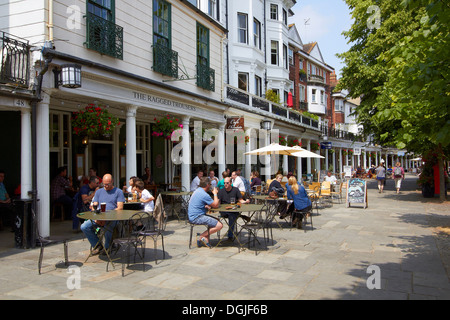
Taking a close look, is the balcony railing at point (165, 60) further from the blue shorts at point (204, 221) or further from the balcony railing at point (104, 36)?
the blue shorts at point (204, 221)

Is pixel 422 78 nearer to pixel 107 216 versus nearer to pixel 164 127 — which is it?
pixel 107 216

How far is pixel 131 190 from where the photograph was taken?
9.02m

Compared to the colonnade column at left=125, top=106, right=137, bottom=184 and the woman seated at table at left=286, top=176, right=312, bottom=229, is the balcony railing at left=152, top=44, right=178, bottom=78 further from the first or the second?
the woman seated at table at left=286, top=176, right=312, bottom=229

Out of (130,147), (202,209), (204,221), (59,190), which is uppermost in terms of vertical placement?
(130,147)

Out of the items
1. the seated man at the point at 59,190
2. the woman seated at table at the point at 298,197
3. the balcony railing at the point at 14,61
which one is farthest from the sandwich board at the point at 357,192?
the balcony railing at the point at 14,61

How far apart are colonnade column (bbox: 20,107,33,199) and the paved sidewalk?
136 centimetres

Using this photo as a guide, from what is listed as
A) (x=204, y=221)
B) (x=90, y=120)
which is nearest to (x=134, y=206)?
(x=204, y=221)

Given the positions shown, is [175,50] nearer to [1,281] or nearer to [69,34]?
[69,34]

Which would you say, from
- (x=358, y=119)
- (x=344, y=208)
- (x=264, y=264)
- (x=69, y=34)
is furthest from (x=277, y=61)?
(x=264, y=264)

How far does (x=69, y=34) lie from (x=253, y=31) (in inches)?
583

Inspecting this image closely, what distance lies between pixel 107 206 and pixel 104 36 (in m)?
4.99

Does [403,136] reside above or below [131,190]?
above

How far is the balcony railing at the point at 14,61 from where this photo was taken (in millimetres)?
7227

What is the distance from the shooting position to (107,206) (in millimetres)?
7016
